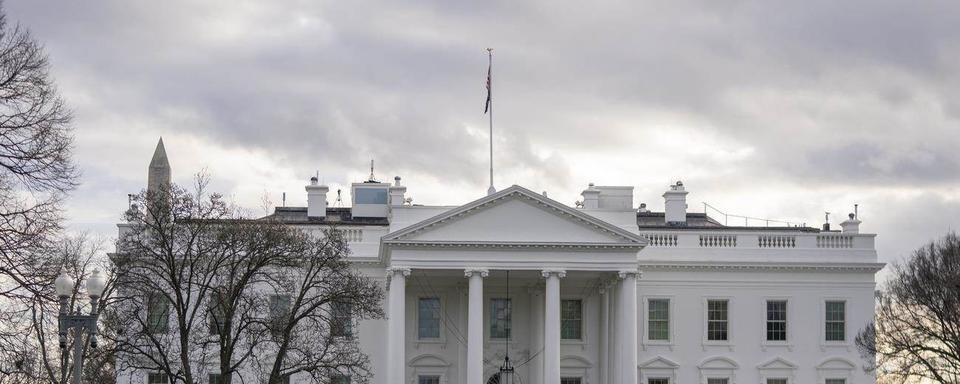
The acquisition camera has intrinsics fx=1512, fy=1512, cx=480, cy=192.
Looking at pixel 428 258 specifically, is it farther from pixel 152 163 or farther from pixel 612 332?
pixel 152 163

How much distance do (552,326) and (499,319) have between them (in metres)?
5.71

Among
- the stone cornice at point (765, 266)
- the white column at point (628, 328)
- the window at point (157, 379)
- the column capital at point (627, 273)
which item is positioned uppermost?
the stone cornice at point (765, 266)

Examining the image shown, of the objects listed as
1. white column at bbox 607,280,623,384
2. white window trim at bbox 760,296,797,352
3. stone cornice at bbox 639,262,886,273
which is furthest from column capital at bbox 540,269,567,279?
white window trim at bbox 760,296,797,352

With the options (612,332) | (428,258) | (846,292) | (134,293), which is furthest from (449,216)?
(846,292)

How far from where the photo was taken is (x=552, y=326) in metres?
56.4

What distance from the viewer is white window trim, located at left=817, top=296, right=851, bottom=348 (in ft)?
203

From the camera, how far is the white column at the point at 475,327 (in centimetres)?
5566

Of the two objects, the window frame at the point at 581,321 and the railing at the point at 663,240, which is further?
the railing at the point at 663,240

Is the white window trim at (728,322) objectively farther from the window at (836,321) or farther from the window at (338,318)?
the window at (338,318)

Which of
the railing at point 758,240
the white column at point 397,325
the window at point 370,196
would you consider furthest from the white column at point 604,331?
the window at point 370,196

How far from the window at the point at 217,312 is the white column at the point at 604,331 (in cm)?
1662

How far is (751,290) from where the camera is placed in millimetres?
61969

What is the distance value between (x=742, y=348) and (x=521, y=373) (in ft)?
29.7

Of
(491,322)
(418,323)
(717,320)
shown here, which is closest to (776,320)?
(717,320)
